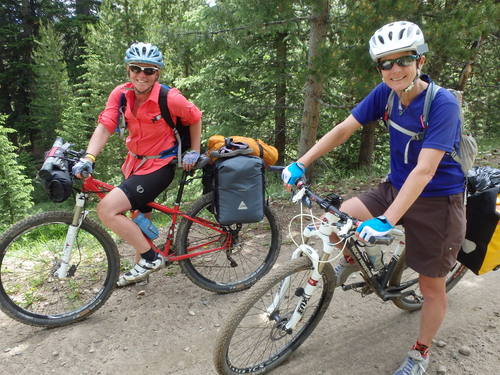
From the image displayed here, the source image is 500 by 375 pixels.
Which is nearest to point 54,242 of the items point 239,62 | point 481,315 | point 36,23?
point 481,315

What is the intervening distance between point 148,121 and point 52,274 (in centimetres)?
177

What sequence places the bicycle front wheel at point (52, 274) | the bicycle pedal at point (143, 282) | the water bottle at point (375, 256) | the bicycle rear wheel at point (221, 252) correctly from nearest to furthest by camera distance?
the water bottle at point (375, 256) < the bicycle front wheel at point (52, 274) < the bicycle rear wheel at point (221, 252) < the bicycle pedal at point (143, 282)

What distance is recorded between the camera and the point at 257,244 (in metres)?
4.93

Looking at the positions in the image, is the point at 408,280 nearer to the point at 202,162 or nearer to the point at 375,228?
the point at 375,228

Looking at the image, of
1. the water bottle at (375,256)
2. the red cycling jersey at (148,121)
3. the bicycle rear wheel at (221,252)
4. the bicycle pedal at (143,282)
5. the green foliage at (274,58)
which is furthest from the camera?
the green foliage at (274,58)

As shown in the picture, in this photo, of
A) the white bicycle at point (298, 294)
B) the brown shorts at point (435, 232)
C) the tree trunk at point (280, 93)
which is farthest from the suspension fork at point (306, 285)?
the tree trunk at point (280, 93)

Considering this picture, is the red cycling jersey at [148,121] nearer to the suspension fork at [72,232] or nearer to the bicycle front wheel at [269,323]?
the suspension fork at [72,232]

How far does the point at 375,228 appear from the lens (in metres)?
2.20

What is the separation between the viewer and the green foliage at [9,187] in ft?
57.6

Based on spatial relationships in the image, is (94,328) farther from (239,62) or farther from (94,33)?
(94,33)

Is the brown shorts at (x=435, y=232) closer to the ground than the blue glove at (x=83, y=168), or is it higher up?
closer to the ground

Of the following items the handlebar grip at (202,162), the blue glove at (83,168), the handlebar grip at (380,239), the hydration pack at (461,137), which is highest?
the hydration pack at (461,137)

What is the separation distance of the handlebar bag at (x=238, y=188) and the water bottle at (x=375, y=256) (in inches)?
48.1

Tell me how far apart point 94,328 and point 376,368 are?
264 centimetres
